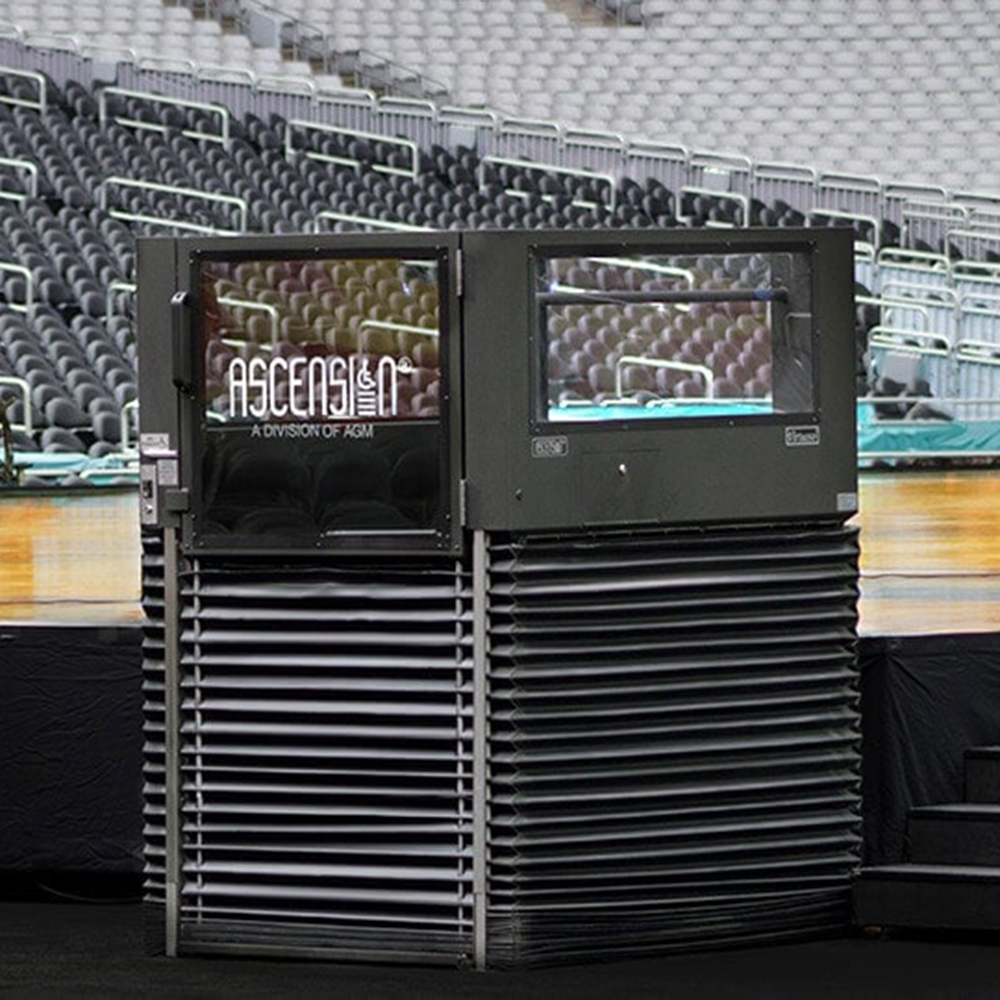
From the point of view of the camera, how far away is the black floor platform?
163 inches

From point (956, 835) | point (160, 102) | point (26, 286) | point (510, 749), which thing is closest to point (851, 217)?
point (160, 102)

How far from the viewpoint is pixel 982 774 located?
488cm

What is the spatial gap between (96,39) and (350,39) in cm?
292

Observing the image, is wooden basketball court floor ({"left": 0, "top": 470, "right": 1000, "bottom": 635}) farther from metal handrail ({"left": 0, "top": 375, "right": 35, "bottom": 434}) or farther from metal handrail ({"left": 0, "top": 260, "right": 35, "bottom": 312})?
metal handrail ({"left": 0, "top": 260, "right": 35, "bottom": 312})

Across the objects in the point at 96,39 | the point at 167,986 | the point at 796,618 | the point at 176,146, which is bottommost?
the point at 167,986

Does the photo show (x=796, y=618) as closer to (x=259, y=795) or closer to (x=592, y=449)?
(x=592, y=449)

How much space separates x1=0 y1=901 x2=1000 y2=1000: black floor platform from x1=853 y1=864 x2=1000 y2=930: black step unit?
0.05 m

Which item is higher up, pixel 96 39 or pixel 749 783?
pixel 96 39

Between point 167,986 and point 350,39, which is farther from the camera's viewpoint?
point 350,39

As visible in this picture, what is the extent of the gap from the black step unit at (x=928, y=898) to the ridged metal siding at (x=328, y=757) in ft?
2.62

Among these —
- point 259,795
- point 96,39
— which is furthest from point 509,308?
point 96,39

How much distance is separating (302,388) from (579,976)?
3.94 feet

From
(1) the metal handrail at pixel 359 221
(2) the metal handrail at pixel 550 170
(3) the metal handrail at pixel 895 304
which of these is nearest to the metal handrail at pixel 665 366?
(3) the metal handrail at pixel 895 304

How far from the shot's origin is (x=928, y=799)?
491cm
